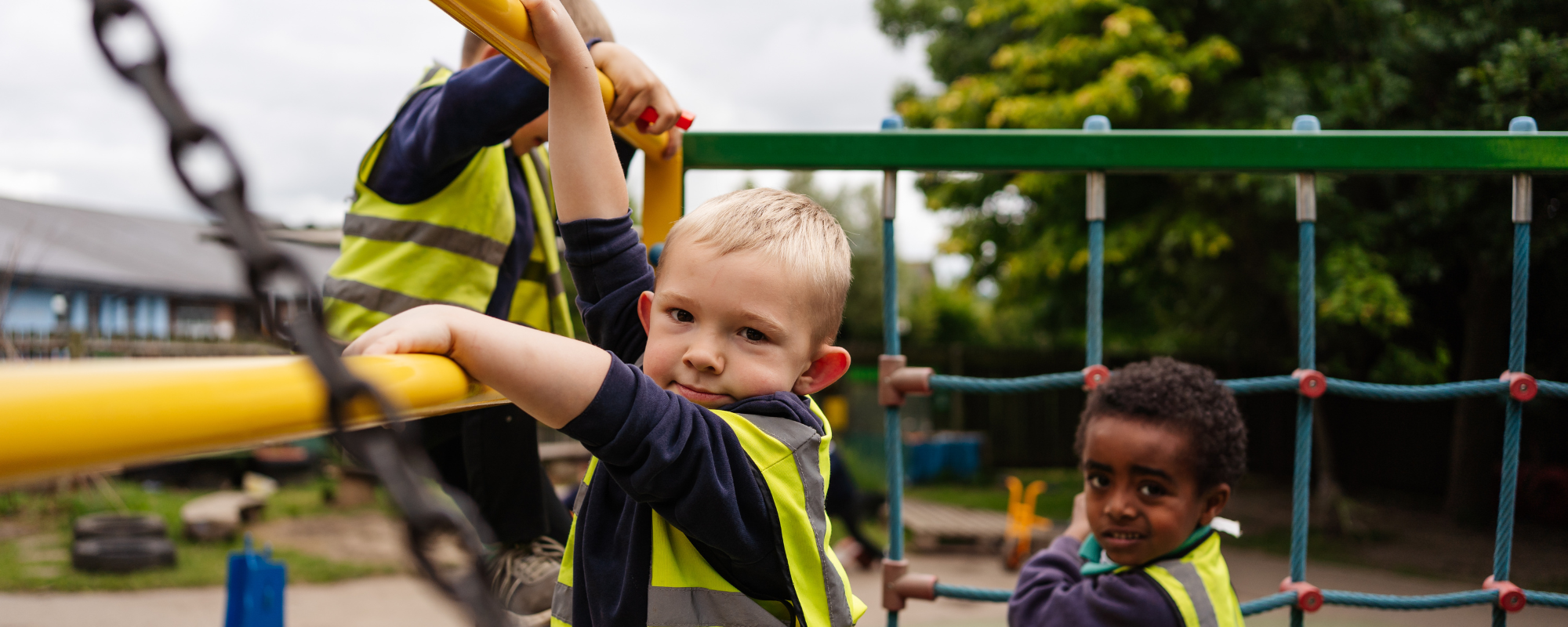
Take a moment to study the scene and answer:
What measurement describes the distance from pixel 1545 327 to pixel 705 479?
337 inches

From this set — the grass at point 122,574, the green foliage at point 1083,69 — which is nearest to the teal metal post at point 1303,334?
the grass at point 122,574

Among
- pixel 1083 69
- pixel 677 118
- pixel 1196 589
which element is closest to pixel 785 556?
pixel 677 118

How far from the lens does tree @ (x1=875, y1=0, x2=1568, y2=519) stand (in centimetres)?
677

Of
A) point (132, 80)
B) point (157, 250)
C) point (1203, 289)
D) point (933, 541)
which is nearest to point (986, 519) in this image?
point (933, 541)

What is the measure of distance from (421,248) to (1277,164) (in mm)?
1487

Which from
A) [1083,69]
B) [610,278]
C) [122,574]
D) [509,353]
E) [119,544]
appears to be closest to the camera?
[509,353]

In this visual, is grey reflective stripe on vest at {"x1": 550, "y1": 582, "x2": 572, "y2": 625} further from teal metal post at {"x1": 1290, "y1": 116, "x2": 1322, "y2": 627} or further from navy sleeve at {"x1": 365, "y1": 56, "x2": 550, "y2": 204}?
teal metal post at {"x1": 1290, "y1": 116, "x2": 1322, "y2": 627}

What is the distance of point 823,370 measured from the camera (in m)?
1.10

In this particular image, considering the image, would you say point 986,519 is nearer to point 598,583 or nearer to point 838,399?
→ point 838,399

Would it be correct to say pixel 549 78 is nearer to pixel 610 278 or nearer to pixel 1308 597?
pixel 610 278

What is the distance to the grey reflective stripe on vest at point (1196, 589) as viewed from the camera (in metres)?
1.44

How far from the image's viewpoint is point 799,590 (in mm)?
952

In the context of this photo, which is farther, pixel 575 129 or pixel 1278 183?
pixel 1278 183

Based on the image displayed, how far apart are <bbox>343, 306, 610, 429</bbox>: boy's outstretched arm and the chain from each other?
0.16 m
